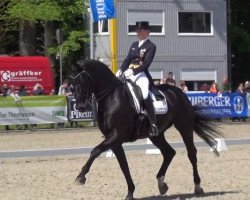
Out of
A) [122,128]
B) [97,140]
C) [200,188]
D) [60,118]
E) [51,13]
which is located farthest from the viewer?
[51,13]

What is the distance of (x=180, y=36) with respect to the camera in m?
47.2

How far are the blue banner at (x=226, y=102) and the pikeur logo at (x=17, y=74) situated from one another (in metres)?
9.12

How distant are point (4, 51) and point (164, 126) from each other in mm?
40772

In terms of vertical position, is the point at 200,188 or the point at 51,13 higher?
the point at 51,13

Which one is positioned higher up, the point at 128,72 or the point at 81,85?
the point at 128,72

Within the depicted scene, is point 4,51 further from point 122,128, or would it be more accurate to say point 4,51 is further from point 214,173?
point 122,128

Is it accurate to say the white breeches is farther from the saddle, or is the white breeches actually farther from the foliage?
the foliage

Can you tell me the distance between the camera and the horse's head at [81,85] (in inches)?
460

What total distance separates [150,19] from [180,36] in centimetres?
225

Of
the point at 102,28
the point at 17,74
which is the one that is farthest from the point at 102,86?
the point at 102,28

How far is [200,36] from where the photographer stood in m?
47.8

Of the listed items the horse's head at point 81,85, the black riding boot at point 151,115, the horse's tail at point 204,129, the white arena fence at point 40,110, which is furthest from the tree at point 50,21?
the horse's head at point 81,85

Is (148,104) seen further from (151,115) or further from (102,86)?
(102,86)

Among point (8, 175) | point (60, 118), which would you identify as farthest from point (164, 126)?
point (60, 118)
